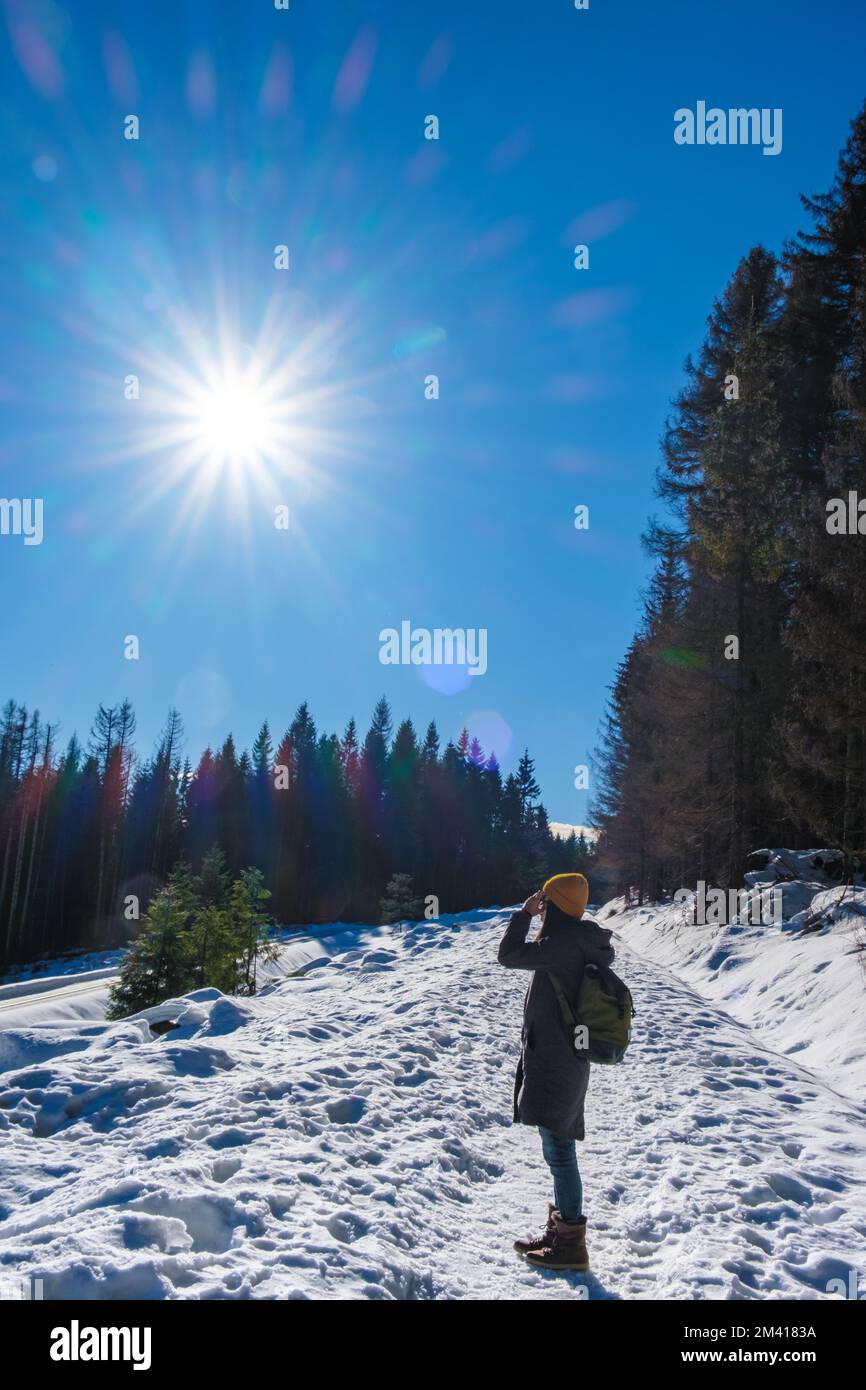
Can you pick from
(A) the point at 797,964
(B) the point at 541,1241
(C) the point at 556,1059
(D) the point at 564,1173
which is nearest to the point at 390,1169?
(B) the point at 541,1241

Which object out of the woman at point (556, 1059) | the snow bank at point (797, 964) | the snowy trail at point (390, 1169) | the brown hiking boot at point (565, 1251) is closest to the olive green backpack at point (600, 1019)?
the woman at point (556, 1059)

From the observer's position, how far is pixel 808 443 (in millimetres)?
22375

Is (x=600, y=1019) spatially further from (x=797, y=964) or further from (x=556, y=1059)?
(x=797, y=964)

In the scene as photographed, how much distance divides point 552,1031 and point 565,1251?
1117mm

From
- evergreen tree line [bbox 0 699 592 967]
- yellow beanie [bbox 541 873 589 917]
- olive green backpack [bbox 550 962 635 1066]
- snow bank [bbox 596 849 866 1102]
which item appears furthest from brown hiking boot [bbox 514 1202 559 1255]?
evergreen tree line [bbox 0 699 592 967]

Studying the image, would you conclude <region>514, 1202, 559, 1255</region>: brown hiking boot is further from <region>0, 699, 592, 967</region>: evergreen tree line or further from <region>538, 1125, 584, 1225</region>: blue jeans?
<region>0, 699, 592, 967</region>: evergreen tree line

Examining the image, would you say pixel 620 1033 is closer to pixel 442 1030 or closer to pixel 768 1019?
pixel 442 1030

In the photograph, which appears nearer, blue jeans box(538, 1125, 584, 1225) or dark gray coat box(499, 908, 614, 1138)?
blue jeans box(538, 1125, 584, 1225)

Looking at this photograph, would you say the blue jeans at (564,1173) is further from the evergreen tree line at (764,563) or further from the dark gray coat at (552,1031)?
the evergreen tree line at (764,563)

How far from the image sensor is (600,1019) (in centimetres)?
427

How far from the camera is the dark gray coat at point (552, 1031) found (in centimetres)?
422

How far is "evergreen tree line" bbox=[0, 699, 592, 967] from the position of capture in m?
50.2

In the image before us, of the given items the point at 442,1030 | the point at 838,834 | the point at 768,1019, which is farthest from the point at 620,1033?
the point at 838,834
